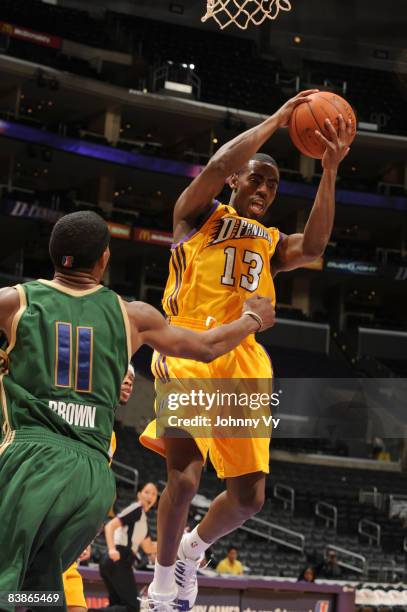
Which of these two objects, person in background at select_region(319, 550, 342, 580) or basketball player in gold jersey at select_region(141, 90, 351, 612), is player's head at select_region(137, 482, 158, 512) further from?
person in background at select_region(319, 550, 342, 580)

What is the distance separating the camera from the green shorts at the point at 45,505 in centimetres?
313

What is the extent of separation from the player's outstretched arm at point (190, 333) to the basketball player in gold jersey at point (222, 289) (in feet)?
3.44

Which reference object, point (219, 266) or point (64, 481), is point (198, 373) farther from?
point (64, 481)

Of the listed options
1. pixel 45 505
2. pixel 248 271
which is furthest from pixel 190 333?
pixel 248 271

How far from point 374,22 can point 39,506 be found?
236 inches

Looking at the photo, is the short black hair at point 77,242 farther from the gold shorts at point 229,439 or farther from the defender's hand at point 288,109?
the defender's hand at point 288,109

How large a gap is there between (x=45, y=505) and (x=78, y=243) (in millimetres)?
1004

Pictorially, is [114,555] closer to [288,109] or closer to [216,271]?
[216,271]

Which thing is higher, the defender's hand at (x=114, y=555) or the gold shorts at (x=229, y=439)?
the gold shorts at (x=229, y=439)

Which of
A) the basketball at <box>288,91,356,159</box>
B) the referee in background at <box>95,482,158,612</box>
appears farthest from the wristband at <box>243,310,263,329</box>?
the referee in background at <box>95,482,158,612</box>

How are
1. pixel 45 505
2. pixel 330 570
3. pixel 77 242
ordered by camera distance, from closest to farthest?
pixel 45 505, pixel 77 242, pixel 330 570

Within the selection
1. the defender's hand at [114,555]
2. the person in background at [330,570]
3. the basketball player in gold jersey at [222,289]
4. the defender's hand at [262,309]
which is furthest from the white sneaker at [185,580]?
the person in background at [330,570]

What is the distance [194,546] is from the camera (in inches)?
211

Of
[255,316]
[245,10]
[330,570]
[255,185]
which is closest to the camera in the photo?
[255,316]
